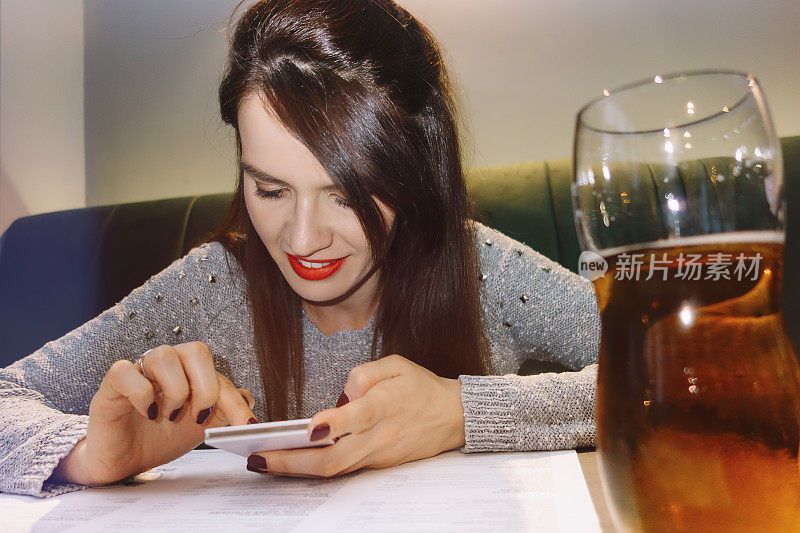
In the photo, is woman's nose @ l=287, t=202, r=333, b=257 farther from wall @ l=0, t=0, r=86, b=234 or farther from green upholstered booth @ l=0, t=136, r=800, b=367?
wall @ l=0, t=0, r=86, b=234

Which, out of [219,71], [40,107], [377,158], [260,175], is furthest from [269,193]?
[40,107]

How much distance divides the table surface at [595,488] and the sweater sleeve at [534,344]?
6 centimetres

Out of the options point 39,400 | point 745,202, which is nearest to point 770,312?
point 745,202

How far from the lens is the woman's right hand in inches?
18.8

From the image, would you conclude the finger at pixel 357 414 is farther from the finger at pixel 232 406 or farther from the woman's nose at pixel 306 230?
the woman's nose at pixel 306 230

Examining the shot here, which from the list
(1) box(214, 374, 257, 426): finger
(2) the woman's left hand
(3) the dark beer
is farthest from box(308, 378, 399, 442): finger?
(3) the dark beer

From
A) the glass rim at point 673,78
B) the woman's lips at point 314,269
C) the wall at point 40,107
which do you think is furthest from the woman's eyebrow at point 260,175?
the wall at point 40,107

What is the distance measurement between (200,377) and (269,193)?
1.03ft

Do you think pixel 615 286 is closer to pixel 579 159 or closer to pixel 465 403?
pixel 579 159

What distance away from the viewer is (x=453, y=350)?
34.2 inches

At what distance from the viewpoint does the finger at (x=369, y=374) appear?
0.50 meters

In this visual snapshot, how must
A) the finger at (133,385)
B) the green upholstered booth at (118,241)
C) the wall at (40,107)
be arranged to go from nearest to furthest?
the finger at (133,385), the green upholstered booth at (118,241), the wall at (40,107)

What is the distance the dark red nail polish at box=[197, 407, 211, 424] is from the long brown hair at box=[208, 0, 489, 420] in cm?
31

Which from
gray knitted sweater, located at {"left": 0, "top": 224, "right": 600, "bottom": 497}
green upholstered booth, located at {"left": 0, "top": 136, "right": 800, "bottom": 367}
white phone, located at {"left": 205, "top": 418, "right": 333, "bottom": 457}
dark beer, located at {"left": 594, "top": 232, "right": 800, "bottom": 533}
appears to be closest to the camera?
dark beer, located at {"left": 594, "top": 232, "right": 800, "bottom": 533}
